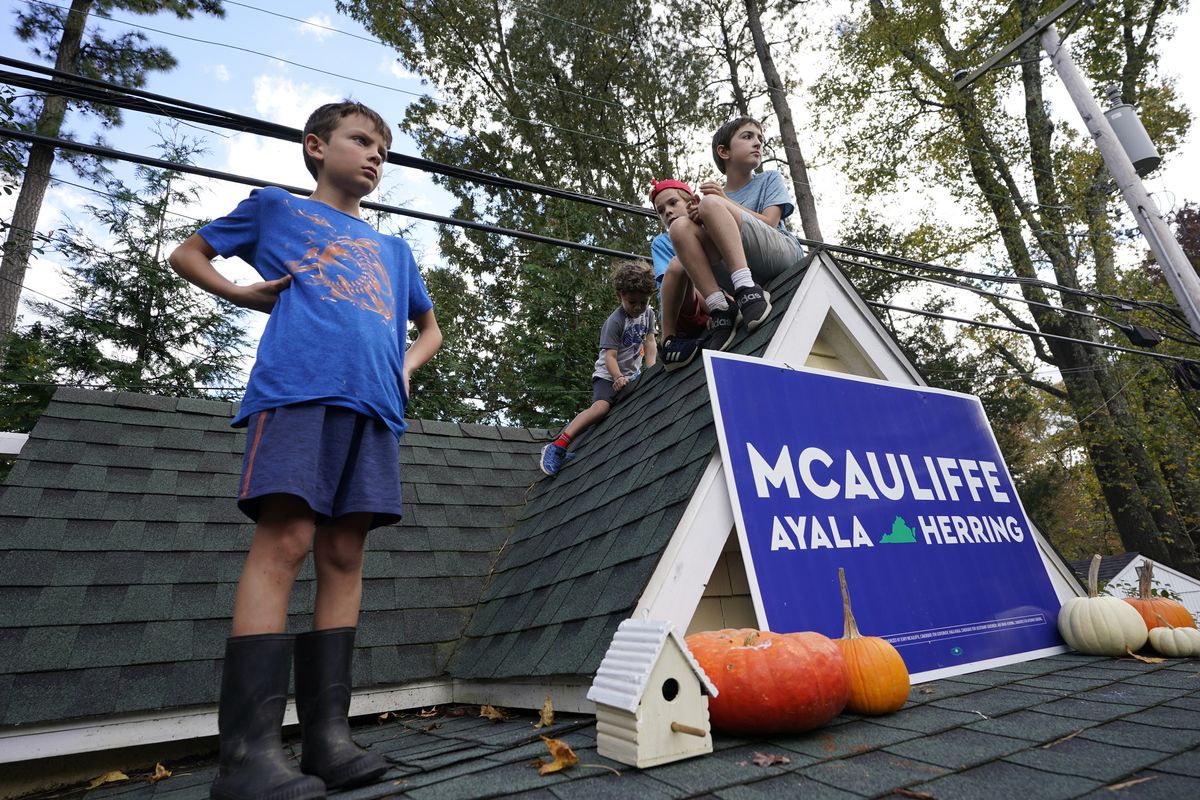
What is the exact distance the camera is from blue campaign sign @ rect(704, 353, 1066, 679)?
2234mm

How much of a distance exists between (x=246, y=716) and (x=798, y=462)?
199 centimetres

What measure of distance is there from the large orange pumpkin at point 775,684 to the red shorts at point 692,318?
6.70 feet

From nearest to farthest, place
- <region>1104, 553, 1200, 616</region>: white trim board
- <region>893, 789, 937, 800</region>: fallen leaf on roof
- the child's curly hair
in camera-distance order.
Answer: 1. <region>893, 789, 937, 800</region>: fallen leaf on roof
2. the child's curly hair
3. <region>1104, 553, 1200, 616</region>: white trim board

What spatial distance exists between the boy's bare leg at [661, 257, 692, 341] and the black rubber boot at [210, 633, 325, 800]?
2583mm

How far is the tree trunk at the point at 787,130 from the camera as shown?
40.0 ft

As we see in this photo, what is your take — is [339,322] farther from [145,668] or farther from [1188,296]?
[1188,296]

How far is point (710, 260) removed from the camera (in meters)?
3.27

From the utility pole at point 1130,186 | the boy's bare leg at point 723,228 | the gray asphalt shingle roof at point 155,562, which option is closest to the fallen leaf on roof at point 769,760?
the gray asphalt shingle roof at point 155,562

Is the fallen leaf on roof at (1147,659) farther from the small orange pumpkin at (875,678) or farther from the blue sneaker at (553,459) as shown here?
the blue sneaker at (553,459)

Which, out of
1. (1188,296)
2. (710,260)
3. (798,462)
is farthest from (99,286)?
(1188,296)

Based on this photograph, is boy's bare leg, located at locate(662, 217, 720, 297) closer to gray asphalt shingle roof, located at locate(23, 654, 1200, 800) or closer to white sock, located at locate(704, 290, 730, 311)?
white sock, located at locate(704, 290, 730, 311)

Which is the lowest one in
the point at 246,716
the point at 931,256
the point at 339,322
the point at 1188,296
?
the point at 246,716

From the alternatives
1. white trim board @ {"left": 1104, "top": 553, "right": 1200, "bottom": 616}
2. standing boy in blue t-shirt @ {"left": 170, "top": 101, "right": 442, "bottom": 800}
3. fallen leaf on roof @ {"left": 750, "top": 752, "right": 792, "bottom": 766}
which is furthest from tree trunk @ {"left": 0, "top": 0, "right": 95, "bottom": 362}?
white trim board @ {"left": 1104, "top": 553, "right": 1200, "bottom": 616}

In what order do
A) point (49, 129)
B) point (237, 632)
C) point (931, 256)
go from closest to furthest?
point (237, 632), point (49, 129), point (931, 256)
